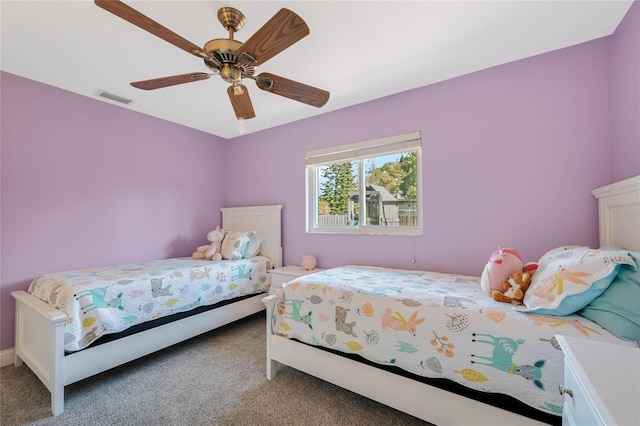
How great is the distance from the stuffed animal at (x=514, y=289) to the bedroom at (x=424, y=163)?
698 mm

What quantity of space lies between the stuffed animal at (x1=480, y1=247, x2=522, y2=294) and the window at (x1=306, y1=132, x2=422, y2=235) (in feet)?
2.90

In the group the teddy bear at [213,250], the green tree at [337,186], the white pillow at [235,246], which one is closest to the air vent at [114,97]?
the teddy bear at [213,250]

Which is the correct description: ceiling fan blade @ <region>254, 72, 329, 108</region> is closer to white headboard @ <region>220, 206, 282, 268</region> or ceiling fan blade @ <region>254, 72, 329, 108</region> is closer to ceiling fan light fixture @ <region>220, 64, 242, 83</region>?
ceiling fan light fixture @ <region>220, 64, 242, 83</region>

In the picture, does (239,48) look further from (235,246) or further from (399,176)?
(235,246)

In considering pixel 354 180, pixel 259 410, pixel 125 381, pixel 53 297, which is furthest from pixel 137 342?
pixel 354 180

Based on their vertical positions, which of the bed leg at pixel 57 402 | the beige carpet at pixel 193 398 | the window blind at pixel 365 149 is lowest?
the beige carpet at pixel 193 398

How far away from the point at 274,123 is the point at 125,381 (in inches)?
114

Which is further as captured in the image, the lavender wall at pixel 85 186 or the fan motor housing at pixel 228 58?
the lavender wall at pixel 85 186

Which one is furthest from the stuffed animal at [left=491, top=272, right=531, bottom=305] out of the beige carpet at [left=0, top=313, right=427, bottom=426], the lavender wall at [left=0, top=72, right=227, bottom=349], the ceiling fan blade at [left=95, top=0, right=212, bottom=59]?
the lavender wall at [left=0, top=72, right=227, bottom=349]

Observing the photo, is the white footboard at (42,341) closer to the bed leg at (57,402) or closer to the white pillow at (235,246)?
the bed leg at (57,402)

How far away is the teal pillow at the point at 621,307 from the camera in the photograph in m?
1.02

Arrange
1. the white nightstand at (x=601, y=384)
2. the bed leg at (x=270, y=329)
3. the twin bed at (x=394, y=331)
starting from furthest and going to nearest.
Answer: the bed leg at (x=270, y=329) < the twin bed at (x=394, y=331) < the white nightstand at (x=601, y=384)

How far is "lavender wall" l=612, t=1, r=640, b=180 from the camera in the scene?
1.47 meters

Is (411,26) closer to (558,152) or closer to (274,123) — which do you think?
(558,152)
